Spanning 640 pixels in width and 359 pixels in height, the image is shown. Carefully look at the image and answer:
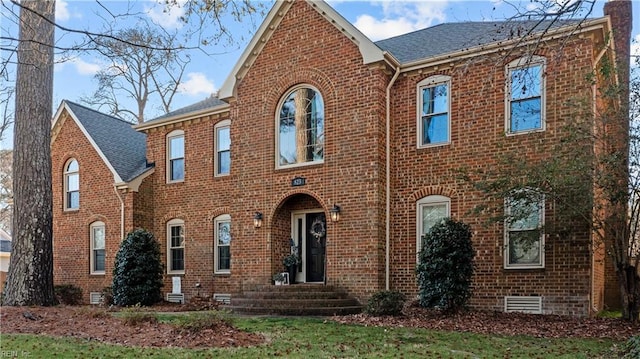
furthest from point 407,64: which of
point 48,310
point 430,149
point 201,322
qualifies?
point 48,310

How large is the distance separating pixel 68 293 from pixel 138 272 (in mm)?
3780

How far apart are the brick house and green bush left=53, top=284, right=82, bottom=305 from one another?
3268 mm

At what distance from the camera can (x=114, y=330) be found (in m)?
8.65

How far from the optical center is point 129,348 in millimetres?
7098

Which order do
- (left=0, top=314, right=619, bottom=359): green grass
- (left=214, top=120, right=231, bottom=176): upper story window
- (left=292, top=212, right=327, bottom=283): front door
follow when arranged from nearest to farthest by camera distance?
(left=0, top=314, right=619, bottom=359): green grass → (left=292, top=212, right=327, bottom=283): front door → (left=214, top=120, right=231, bottom=176): upper story window

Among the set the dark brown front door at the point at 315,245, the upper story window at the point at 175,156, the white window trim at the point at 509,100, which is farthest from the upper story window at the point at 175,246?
the white window trim at the point at 509,100

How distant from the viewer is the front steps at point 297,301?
454 inches

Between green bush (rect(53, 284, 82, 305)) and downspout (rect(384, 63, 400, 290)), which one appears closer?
downspout (rect(384, 63, 400, 290))

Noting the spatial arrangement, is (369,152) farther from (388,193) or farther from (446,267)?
(446,267)

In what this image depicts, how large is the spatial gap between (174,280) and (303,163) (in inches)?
250

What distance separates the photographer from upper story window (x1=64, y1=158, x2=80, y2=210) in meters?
18.9

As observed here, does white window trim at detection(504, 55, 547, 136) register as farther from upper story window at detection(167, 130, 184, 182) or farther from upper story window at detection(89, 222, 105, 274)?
upper story window at detection(89, 222, 105, 274)

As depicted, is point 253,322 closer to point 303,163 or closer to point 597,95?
point 303,163

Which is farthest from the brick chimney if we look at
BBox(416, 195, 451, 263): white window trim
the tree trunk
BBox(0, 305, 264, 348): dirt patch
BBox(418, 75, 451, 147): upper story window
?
the tree trunk
